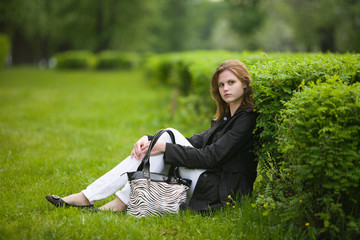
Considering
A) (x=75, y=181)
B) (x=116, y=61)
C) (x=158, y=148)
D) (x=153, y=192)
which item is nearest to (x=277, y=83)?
→ (x=158, y=148)

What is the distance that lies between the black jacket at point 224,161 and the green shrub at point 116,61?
30.5 m

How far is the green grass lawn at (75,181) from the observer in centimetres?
306

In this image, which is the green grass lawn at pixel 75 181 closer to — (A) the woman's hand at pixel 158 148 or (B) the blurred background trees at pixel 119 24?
(A) the woman's hand at pixel 158 148

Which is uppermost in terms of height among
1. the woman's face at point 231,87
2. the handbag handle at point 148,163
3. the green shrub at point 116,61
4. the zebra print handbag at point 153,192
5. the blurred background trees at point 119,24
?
the blurred background trees at point 119,24

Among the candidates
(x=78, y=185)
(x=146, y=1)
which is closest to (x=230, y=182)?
(x=78, y=185)

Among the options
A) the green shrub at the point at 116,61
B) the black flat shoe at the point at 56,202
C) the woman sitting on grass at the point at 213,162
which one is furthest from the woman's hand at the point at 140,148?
the green shrub at the point at 116,61

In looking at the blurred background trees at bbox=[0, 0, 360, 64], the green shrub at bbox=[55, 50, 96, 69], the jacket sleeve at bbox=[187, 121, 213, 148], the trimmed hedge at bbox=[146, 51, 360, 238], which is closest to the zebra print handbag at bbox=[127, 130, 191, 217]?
the jacket sleeve at bbox=[187, 121, 213, 148]

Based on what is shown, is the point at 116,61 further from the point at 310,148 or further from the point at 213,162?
the point at 310,148

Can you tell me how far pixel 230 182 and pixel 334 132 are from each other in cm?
129

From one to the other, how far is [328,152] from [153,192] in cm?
155

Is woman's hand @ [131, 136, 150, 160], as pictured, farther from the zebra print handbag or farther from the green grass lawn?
the green grass lawn

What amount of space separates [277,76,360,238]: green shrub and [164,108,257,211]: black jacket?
635 millimetres

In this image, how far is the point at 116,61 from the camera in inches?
1304

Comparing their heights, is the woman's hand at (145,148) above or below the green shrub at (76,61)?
below
